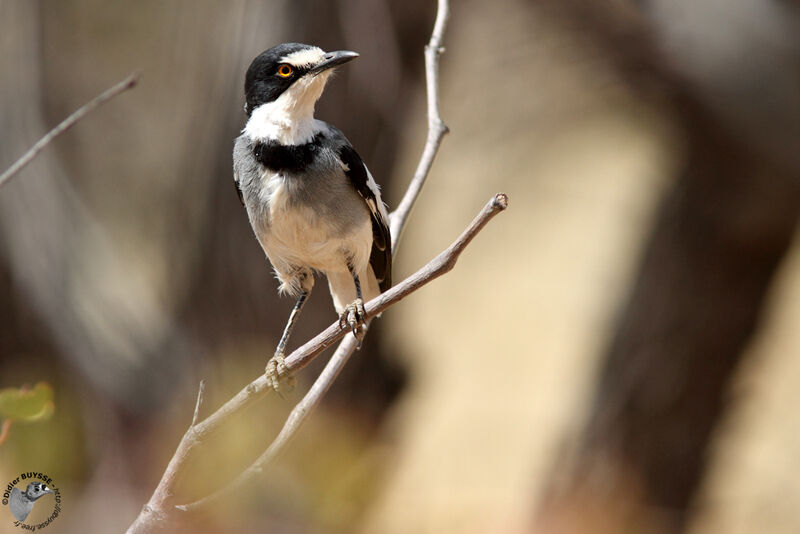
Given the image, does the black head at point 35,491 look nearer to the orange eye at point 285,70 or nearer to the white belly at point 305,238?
the white belly at point 305,238

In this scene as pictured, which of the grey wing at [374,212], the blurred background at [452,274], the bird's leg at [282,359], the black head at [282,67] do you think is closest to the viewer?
the black head at [282,67]

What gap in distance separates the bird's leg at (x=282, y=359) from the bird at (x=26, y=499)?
1.37 ft

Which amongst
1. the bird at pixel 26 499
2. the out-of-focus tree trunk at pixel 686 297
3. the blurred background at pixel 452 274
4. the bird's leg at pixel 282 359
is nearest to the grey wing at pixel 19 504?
the bird at pixel 26 499

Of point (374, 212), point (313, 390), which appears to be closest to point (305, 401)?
point (313, 390)

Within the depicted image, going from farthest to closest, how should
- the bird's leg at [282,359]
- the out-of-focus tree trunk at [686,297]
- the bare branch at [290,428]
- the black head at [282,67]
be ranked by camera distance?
1. the out-of-focus tree trunk at [686,297]
2. the bird's leg at [282,359]
3. the black head at [282,67]
4. the bare branch at [290,428]

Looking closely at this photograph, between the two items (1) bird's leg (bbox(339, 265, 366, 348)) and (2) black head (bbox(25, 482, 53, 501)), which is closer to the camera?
(2) black head (bbox(25, 482, 53, 501))

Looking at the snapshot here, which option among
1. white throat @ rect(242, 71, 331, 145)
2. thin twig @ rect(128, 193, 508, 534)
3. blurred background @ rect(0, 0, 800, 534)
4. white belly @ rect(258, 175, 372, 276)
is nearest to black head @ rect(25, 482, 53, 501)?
thin twig @ rect(128, 193, 508, 534)

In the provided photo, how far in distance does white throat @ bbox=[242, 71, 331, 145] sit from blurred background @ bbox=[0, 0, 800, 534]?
6.90 ft

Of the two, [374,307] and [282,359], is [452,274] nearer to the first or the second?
[282,359]

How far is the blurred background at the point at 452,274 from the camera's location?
4793 millimetres

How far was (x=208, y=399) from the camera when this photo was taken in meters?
4.96

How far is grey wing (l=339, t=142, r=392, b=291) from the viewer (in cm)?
171

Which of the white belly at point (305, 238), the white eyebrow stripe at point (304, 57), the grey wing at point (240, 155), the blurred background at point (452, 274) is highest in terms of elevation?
the white eyebrow stripe at point (304, 57)

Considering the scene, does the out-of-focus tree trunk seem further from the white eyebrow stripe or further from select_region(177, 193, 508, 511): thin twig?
select_region(177, 193, 508, 511): thin twig
